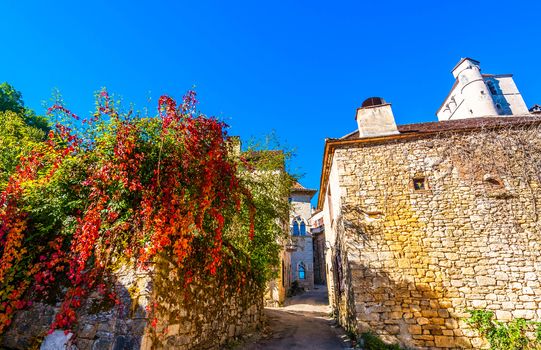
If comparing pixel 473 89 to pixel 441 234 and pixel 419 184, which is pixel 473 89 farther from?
pixel 441 234

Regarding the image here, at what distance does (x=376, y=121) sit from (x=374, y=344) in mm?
6591

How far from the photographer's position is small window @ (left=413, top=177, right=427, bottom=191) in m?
7.34

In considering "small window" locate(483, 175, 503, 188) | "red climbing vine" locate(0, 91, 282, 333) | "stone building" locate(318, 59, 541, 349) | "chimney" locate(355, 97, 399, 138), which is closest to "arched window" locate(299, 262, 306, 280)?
"stone building" locate(318, 59, 541, 349)

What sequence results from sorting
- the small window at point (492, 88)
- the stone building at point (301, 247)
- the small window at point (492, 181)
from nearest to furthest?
the small window at point (492, 181) < the stone building at point (301, 247) < the small window at point (492, 88)

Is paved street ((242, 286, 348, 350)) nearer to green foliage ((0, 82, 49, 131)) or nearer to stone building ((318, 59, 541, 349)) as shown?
stone building ((318, 59, 541, 349))

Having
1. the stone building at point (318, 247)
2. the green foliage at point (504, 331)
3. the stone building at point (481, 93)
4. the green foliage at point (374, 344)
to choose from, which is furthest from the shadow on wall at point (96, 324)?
the stone building at point (481, 93)

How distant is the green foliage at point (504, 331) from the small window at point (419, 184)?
321cm

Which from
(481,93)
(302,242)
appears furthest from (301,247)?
(481,93)

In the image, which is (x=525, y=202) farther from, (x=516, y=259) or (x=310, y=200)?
(x=310, y=200)

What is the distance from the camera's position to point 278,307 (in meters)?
14.9

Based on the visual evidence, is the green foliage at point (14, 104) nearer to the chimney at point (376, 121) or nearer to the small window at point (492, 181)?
the chimney at point (376, 121)

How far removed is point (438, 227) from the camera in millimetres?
6734

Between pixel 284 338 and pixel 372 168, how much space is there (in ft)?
18.7

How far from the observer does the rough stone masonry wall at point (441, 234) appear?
5945 millimetres
